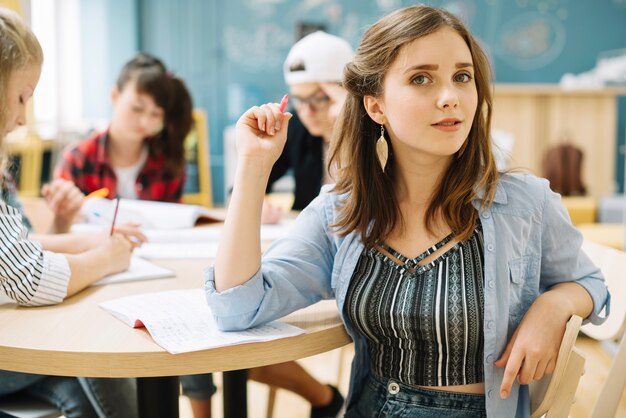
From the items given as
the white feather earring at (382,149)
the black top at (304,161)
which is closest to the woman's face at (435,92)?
the white feather earring at (382,149)

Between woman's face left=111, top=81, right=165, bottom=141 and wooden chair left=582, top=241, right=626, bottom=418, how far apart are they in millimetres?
1563

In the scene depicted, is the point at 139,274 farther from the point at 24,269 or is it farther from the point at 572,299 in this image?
the point at 572,299

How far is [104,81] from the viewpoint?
213 inches

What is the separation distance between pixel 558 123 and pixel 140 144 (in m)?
4.30

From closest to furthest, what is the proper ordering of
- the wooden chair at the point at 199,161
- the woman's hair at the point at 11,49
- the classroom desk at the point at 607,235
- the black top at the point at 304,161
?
1. the woman's hair at the point at 11,49
2. the black top at the point at 304,161
3. the classroom desk at the point at 607,235
4. the wooden chair at the point at 199,161

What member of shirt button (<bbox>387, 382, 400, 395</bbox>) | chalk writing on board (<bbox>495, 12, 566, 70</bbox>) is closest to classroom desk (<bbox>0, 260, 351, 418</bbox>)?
shirt button (<bbox>387, 382, 400, 395</bbox>)

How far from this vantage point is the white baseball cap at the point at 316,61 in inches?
88.0

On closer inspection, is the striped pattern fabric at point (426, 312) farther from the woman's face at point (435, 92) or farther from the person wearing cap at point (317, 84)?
the person wearing cap at point (317, 84)

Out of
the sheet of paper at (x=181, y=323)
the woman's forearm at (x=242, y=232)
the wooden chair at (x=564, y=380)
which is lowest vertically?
the wooden chair at (x=564, y=380)

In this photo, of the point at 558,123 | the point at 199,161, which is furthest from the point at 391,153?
the point at 558,123

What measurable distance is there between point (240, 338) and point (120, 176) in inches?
62.7

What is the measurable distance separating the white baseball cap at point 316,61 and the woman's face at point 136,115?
53 cm

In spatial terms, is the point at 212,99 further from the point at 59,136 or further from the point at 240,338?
the point at 240,338

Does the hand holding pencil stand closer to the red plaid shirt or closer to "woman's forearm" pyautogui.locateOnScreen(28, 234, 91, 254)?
"woman's forearm" pyautogui.locateOnScreen(28, 234, 91, 254)
